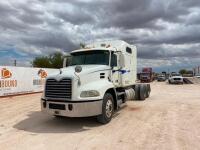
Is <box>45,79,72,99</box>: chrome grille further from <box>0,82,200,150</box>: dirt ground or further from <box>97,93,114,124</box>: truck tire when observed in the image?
<box>97,93,114,124</box>: truck tire

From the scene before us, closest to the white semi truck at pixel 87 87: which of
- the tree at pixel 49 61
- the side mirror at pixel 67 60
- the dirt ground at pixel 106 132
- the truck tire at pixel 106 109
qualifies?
the truck tire at pixel 106 109

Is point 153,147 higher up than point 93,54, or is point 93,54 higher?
point 93,54

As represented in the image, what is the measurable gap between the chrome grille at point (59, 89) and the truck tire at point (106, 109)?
1.36 meters

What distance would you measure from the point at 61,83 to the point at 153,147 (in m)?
3.76

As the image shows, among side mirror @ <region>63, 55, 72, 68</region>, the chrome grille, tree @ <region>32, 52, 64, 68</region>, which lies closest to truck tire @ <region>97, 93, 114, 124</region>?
the chrome grille

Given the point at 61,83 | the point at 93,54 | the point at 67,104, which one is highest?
the point at 93,54

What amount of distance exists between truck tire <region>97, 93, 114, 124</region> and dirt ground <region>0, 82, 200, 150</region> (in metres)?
0.23

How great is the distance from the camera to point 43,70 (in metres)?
23.4

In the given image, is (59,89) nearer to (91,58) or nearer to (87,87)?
(87,87)

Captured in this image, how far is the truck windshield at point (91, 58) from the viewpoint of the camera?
985 centimetres

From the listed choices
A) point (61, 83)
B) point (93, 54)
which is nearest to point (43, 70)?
point (93, 54)

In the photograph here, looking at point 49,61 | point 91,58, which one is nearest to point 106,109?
point 91,58

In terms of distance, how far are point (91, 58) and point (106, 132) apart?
139 inches

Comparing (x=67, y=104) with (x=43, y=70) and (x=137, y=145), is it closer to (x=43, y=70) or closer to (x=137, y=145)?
(x=137, y=145)
